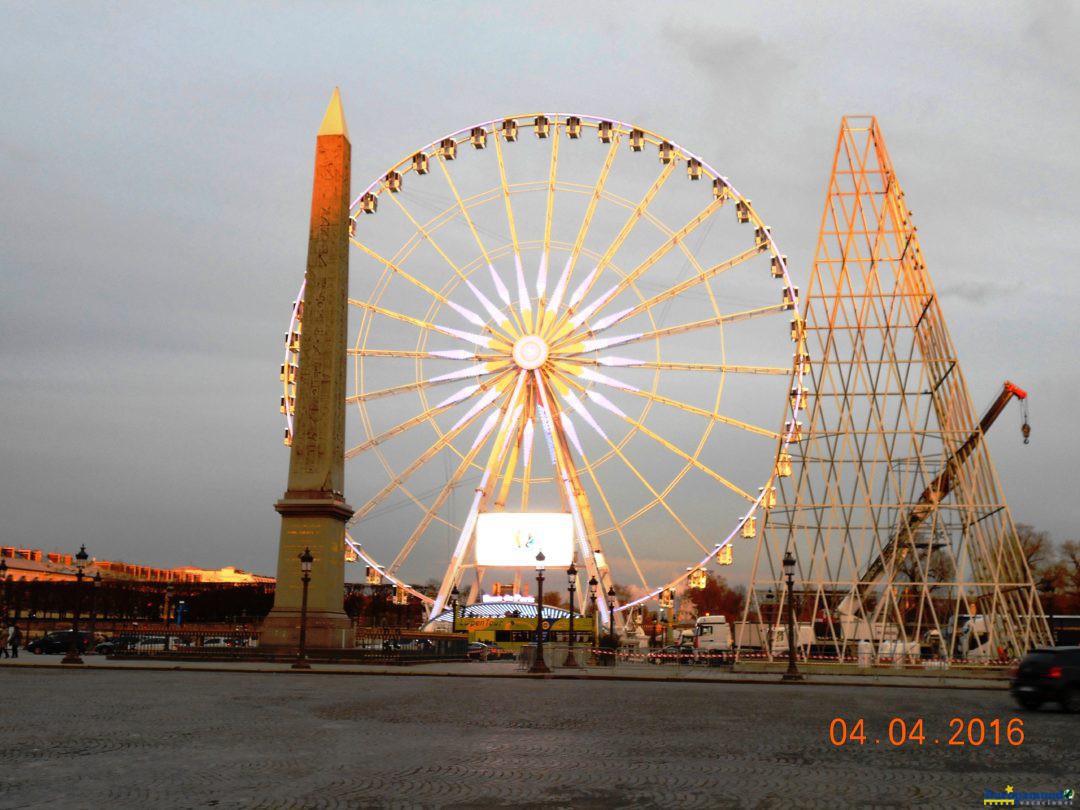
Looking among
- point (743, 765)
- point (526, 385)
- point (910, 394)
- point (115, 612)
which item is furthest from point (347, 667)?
point (115, 612)

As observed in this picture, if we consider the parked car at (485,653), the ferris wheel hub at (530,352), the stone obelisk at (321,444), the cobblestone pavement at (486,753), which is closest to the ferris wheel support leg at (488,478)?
the ferris wheel hub at (530,352)

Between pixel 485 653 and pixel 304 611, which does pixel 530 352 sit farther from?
pixel 485 653

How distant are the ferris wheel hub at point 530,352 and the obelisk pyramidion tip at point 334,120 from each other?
12.7 metres

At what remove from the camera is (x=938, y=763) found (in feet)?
35.9

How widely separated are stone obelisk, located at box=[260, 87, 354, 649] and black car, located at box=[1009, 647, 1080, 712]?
20.1 metres

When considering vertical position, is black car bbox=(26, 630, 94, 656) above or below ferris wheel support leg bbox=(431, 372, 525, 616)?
below

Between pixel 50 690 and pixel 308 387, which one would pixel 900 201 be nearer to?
pixel 308 387

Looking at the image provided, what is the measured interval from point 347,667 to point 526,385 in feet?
55.9

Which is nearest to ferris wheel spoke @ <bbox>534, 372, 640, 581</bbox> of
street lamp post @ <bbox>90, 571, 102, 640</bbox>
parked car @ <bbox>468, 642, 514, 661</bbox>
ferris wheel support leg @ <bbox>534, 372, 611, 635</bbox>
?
ferris wheel support leg @ <bbox>534, 372, 611, 635</bbox>

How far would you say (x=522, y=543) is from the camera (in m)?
61.7
